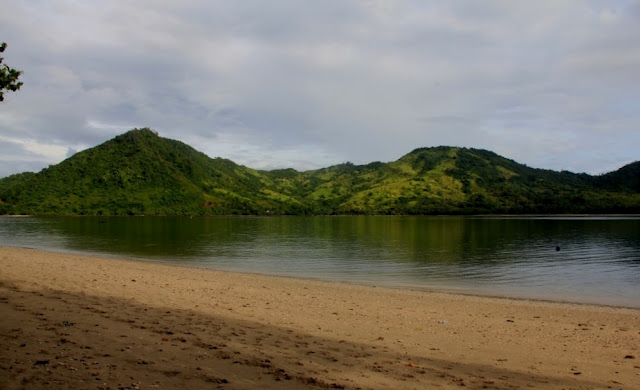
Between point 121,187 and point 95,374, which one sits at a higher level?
point 121,187

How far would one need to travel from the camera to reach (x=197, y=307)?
15.5 m

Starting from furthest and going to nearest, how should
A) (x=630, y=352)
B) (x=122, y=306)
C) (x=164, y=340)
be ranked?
(x=122, y=306)
(x=630, y=352)
(x=164, y=340)

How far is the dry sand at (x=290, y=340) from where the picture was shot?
8.09 metres

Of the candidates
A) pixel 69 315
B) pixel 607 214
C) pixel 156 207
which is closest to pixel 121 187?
pixel 156 207

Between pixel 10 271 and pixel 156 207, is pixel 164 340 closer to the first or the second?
pixel 10 271

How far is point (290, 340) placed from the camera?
452 inches

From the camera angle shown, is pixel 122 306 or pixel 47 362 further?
pixel 122 306

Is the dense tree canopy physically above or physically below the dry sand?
above

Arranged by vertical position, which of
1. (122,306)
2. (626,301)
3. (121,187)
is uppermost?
(121,187)

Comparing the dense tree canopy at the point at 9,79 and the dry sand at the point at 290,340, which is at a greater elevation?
the dense tree canopy at the point at 9,79

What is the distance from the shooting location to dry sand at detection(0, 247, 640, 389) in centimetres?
809

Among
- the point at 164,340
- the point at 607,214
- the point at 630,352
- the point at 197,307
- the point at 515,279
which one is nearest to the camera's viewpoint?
the point at 164,340

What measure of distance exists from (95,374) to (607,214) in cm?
22332

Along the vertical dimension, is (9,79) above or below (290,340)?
above
